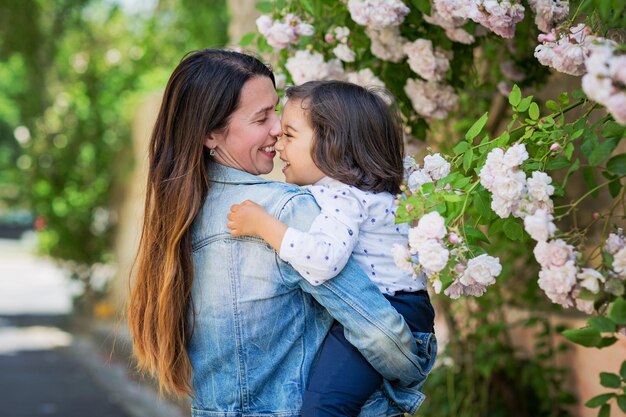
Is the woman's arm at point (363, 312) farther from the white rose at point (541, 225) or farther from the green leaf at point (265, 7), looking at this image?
the green leaf at point (265, 7)

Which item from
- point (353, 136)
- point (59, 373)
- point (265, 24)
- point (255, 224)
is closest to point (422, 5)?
point (265, 24)

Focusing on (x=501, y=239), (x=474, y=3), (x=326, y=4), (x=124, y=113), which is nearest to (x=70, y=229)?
(x=124, y=113)

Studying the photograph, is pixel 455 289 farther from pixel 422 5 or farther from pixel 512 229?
pixel 422 5

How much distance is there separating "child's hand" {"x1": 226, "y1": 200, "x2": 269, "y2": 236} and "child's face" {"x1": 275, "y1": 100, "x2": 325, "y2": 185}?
0.22 metres

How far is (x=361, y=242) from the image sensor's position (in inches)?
101

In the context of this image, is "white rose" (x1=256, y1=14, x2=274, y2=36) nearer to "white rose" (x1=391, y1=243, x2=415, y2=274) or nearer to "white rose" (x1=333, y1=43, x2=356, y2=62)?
"white rose" (x1=333, y1=43, x2=356, y2=62)

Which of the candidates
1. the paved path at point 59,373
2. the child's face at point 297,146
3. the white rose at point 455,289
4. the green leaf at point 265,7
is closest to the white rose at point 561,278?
the white rose at point 455,289

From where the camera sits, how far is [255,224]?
2465mm

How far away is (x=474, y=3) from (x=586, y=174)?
63cm

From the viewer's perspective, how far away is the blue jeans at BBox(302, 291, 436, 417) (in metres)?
2.44

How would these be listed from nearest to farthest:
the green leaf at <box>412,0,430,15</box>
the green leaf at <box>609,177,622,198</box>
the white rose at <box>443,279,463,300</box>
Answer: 1. the white rose at <box>443,279,463,300</box>
2. the green leaf at <box>609,177,622,198</box>
3. the green leaf at <box>412,0,430,15</box>

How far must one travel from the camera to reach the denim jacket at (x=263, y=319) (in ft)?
8.16

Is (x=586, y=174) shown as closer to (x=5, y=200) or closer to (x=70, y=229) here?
(x=70, y=229)

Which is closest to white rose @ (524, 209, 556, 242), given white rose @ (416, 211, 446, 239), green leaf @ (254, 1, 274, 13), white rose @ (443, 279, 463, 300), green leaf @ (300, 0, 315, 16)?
white rose @ (416, 211, 446, 239)
